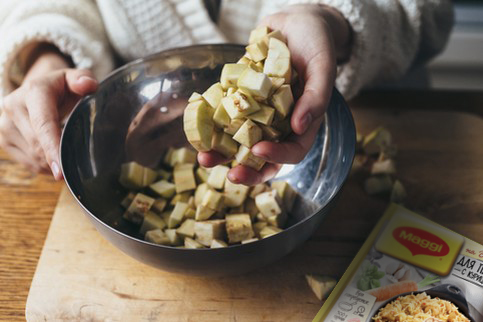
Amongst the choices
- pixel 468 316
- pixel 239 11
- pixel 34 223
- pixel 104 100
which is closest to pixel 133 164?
pixel 104 100

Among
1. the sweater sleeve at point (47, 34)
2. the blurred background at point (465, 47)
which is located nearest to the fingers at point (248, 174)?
the sweater sleeve at point (47, 34)

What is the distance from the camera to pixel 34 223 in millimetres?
1079

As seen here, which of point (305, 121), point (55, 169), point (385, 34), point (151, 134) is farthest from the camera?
point (385, 34)

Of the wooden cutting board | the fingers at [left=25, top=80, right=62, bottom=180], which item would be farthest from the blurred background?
the fingers at [left=25, top=80, right=62, bottom=180]

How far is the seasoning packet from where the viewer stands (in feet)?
2.73

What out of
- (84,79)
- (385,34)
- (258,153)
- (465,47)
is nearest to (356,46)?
(385,34)

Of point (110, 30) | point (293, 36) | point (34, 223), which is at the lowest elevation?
point (34, 223)

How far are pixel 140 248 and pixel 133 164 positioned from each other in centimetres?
31

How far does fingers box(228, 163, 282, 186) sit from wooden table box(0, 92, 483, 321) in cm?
19

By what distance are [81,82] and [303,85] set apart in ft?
1.46

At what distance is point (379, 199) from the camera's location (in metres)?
1.08

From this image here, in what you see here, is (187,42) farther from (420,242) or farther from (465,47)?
(465,47)

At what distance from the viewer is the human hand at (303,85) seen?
31.7 inches

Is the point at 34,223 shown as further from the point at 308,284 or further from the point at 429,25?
the point at 429,25
